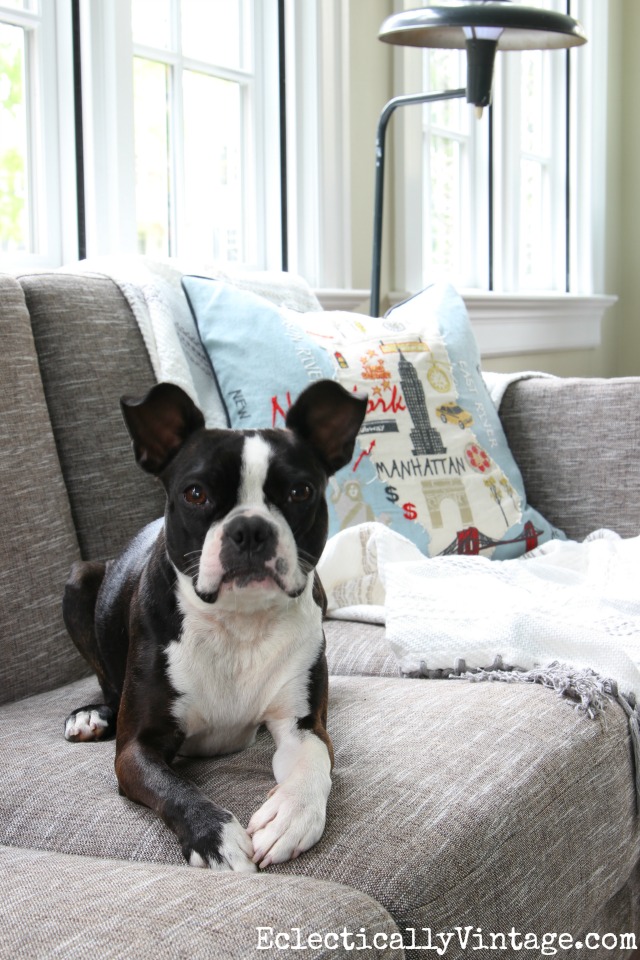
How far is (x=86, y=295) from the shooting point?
2.01 metres

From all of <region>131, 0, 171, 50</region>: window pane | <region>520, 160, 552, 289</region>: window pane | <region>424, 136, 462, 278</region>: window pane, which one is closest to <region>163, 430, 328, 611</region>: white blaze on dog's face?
<region>131, 0, 171, 50</region>: window pane

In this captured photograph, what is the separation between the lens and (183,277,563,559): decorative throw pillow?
2113 millimetres

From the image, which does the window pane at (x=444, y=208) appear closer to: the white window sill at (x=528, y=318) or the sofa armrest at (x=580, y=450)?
the white window sill at (x=528, y=318)

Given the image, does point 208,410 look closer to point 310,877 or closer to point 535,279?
point 310,877

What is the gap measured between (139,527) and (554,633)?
71 cm

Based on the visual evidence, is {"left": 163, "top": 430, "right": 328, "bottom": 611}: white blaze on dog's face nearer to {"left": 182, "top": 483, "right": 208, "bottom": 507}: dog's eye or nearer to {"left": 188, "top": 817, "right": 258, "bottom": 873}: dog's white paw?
{"left": 182, "top": 483, "right": 208, "bottom": 507}: dog's eye

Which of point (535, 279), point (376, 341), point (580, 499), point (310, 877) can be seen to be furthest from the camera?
point (535, 279)

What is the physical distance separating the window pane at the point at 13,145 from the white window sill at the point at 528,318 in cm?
106

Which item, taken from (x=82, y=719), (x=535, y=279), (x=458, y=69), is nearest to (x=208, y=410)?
(x=82, y=719)

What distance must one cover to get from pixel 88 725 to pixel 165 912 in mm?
635

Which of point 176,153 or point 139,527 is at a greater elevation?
point 176,153

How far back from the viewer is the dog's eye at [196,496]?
4.09 feet

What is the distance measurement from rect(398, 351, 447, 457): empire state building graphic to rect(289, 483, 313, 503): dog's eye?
969mm

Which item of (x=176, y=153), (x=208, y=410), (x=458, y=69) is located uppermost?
(x=458, y=69)
